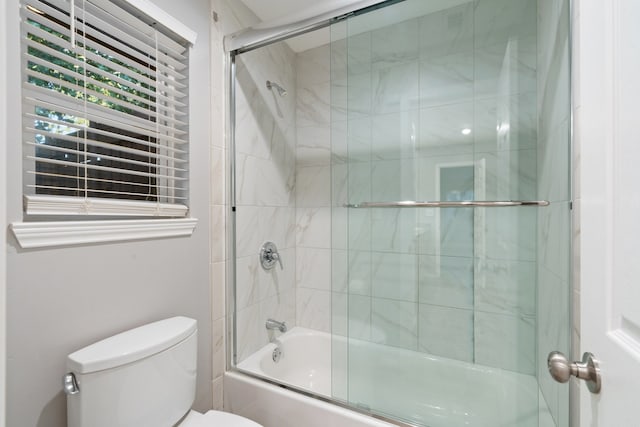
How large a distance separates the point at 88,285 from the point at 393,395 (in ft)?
4.21

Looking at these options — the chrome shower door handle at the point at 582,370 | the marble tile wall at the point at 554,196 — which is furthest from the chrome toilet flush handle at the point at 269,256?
the chrome shower door handle at the point at 582,370

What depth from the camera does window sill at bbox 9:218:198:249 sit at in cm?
85

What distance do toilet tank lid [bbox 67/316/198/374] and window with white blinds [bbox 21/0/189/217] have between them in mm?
437

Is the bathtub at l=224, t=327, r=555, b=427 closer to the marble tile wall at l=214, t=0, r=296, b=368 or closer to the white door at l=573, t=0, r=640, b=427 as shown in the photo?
the marble tile wall at l=214, t=0, r=296, b=368

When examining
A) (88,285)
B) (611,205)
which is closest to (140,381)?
(88,285)

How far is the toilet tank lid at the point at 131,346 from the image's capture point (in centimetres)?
88

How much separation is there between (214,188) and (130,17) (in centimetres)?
76

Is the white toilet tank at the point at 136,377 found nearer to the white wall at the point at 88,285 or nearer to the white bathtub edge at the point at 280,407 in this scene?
the white wall at the point at 88,285

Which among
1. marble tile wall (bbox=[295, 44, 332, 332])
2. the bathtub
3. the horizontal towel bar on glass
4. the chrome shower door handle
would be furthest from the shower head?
the chrome shower door handle

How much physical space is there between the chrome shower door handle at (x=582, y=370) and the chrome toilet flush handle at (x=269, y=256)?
1.54m

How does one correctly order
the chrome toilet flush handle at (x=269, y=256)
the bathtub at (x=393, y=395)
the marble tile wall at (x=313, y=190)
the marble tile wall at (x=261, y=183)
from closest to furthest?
Result: the bathtub at (x=393, y=395) → the marble tile wall at (x=261, y=183) → the chrome toilet flush handle at (x=269, y=256) → the marble tile wall at (x=313, y=190)

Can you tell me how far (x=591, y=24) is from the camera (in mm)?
500

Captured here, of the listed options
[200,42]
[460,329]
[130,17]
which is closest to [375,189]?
[460,329]

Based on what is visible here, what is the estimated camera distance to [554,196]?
1065 mm
